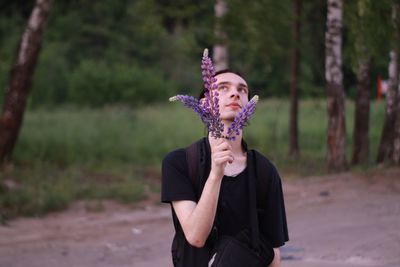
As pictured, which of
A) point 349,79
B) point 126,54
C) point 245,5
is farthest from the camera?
point 126,54

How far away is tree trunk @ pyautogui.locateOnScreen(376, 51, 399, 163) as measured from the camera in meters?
15.0

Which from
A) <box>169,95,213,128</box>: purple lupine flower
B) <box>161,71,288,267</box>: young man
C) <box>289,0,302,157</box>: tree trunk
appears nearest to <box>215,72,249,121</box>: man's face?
<box>161,71,288,267</box>: young man

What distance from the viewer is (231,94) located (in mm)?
3971

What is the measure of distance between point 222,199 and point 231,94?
478mm

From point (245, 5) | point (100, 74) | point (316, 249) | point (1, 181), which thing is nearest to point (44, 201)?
point (1, 181)

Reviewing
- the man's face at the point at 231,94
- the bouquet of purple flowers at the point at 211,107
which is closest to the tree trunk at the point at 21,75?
the man's face at the point at 231,94

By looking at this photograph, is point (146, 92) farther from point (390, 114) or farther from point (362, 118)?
point (390, 114)

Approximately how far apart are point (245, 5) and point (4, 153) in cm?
Answer: 595

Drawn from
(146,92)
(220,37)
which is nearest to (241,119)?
(220,37)

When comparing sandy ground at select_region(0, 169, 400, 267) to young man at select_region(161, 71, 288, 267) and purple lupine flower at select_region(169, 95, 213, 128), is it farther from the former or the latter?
purple lupine flower at select_region(169, 95, 213, 128)

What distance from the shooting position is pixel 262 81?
4256cm

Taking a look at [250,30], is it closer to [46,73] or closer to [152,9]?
[152,9]

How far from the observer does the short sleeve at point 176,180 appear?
3.84 metres

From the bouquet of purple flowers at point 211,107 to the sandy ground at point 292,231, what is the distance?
511 cm
